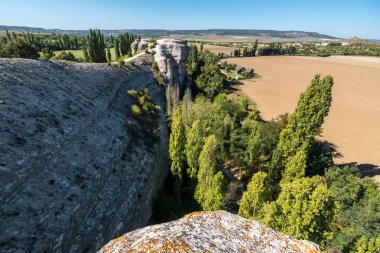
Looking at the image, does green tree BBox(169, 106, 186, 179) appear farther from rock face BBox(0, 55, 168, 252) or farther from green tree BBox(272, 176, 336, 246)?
green tree BBox(272, 176, 336, 246)

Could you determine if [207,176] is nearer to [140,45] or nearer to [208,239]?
[208,239]

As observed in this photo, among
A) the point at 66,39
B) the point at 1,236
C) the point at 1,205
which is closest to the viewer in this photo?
the point at 1,236

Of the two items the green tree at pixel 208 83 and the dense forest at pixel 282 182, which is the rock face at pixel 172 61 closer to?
the green tree at pixel 208 83

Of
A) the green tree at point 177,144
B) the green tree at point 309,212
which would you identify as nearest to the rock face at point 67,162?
the green tree at point 177,144

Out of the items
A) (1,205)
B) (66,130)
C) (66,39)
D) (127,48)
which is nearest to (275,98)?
(127,48)

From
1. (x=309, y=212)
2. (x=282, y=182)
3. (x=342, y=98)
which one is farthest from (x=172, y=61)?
(x=342, y=98)

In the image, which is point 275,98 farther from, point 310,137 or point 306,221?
point 306,221

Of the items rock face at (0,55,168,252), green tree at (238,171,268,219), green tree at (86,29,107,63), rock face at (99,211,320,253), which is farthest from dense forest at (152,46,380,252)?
green tree at (86,29,107,63)
